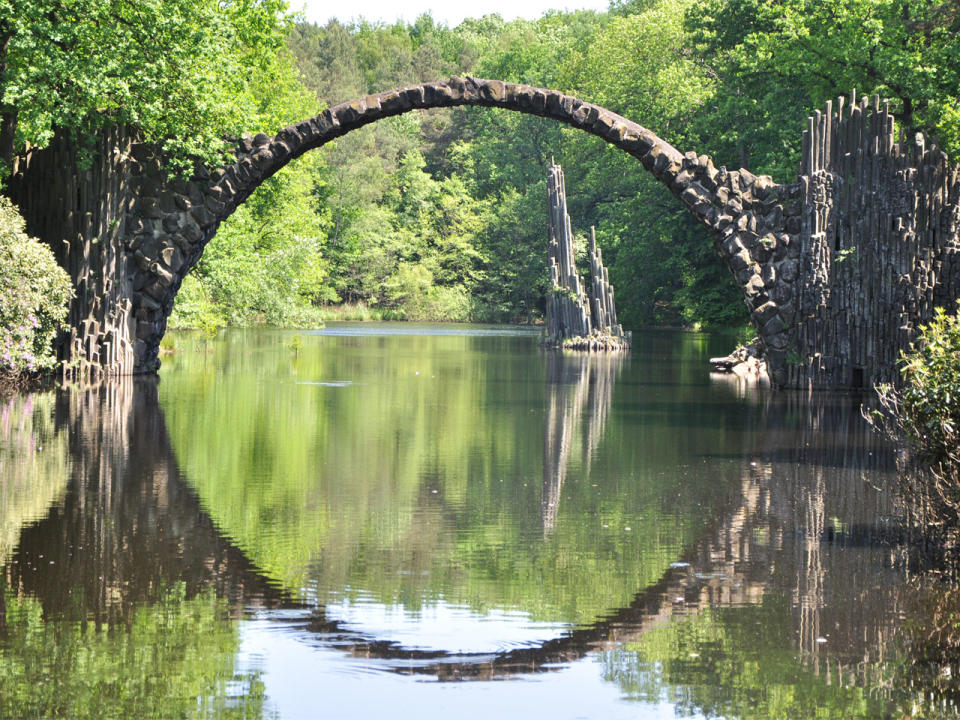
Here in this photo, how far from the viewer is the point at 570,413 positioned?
2033 cm

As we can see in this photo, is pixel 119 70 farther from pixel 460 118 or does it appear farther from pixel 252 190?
pixel 460 118

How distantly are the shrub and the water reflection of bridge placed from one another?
713 millimetres

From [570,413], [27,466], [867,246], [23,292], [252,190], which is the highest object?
[252,190]

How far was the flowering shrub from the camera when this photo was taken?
20.2 m

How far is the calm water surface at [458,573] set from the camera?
622 cm

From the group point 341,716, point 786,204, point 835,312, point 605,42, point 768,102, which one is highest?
point 605,42

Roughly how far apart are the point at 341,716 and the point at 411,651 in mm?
1046

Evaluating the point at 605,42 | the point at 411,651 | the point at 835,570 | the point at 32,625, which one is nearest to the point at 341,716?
the point at 411,651

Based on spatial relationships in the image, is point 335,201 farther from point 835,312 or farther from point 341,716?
point 341,716

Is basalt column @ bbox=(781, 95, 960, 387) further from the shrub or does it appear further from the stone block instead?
the shrub

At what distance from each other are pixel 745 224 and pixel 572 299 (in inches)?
784

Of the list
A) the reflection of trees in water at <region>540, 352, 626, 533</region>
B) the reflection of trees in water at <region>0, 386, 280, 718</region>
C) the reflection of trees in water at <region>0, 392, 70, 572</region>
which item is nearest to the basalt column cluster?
the reflection of trees in water at <region>540, 352, 626, 533</region>

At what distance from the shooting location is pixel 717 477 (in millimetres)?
13172

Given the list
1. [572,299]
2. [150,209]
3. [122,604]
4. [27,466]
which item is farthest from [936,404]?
[572,299]
